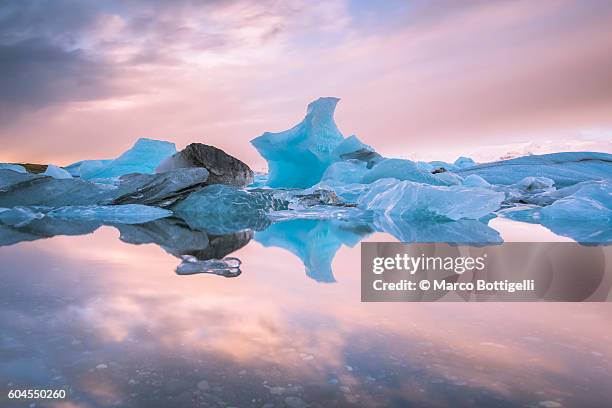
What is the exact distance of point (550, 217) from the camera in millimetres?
7258

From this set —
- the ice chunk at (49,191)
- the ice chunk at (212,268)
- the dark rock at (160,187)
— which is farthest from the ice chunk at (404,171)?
the ice chunk at (212,268)

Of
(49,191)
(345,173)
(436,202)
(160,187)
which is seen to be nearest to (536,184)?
(345,173)

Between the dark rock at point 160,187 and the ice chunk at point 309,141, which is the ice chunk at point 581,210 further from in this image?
the ice chunk at point 309,141

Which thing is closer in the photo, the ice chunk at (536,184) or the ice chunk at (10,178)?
the ice chunk at (10,178)

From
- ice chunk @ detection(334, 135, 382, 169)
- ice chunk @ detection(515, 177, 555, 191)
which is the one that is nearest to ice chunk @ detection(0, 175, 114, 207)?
ice chunk @ detection(334, 135, 382, 169)

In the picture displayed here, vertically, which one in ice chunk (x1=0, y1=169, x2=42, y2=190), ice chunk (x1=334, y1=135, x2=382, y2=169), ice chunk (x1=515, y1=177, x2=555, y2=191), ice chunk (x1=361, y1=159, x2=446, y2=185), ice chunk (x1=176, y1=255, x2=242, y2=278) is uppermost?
ice chunk (x1=334, y1=135, x2=382, y2=169)

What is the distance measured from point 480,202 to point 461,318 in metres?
5.56

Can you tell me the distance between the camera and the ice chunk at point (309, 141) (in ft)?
53.5

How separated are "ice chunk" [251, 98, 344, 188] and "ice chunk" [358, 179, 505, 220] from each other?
27.2 feet

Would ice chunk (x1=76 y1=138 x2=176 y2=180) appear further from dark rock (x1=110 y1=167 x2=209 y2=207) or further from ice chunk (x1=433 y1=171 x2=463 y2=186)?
ice chunk (x1=433 y1=171 x2=463 y2=186)

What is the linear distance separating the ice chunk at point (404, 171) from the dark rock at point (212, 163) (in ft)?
15.8

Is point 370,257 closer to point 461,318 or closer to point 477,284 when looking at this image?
point 477,284

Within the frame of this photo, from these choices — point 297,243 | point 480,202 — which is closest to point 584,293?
point 297,243

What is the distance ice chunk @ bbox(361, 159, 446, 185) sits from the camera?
12.5 meters
